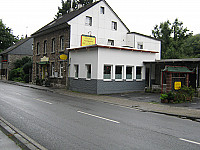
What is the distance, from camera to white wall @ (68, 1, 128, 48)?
82.1 feet

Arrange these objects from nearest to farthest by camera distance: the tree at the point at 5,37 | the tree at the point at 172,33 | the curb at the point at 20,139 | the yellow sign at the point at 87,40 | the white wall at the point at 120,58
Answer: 1. the curb at the point at 20,139
2. the white wall at the point at 120,58
3. the yellow sign at the point at 87,40
4. the tree at the point at 172,33
5. the tree at the point at 5,37

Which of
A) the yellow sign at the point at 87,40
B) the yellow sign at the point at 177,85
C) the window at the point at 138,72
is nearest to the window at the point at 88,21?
the yellow sign at the point at 87,40

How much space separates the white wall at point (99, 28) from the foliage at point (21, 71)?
13964mm

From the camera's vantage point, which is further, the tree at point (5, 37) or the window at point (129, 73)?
the tree at point (5, 37)

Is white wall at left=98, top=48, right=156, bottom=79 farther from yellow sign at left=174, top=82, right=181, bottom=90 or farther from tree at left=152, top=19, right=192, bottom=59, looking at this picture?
tree at left=152, top=19, right=192, bottom=59

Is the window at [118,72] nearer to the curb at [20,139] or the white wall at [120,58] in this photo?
the white wall at [120,58]

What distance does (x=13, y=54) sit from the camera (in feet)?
146

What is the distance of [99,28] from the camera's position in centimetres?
2734

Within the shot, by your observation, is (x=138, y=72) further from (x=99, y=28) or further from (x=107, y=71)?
(x=99, y=28)

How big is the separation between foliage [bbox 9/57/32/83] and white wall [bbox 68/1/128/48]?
13964 millimetres

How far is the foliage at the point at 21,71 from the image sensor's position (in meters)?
36.0

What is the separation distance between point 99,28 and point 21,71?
63.8 feet

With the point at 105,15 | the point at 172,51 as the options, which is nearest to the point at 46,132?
the point at 105,15

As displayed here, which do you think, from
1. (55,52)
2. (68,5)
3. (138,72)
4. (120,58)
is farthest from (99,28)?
(68,5)
